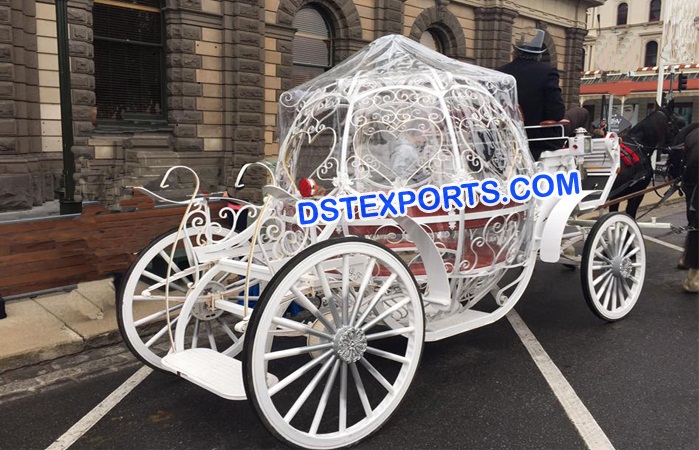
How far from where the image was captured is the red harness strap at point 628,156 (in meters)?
7.79

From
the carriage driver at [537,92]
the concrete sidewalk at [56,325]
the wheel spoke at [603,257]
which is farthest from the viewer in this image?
the carriage driver at [537,92]

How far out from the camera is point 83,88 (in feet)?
37.9

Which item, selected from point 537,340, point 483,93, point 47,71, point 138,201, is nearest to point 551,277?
point 537,340

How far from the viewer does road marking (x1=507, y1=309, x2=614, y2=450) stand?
334 centimetres

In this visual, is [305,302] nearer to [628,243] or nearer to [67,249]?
[67,249]

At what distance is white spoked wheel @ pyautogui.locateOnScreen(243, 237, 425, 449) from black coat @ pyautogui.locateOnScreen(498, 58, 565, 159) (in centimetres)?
302

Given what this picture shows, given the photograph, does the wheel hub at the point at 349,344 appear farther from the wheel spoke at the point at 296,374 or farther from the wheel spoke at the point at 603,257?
the wheel spoke at the point at 603,257

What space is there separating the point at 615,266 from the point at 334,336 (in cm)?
323

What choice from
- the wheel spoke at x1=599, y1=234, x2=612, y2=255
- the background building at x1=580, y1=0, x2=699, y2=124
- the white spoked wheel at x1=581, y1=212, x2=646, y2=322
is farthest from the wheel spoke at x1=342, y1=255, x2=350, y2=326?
the background building at x1=580, y1=0, x2=699, y2=124

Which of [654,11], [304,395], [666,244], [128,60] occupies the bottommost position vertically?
[666,244]

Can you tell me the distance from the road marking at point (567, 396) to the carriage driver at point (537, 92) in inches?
78.1

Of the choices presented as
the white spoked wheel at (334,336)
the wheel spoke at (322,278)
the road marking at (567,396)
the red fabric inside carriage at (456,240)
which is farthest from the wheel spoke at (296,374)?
the road marking at (567,396)

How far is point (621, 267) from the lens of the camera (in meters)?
5.29

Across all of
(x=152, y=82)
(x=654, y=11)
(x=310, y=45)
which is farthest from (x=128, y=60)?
(x=654, y=11)
